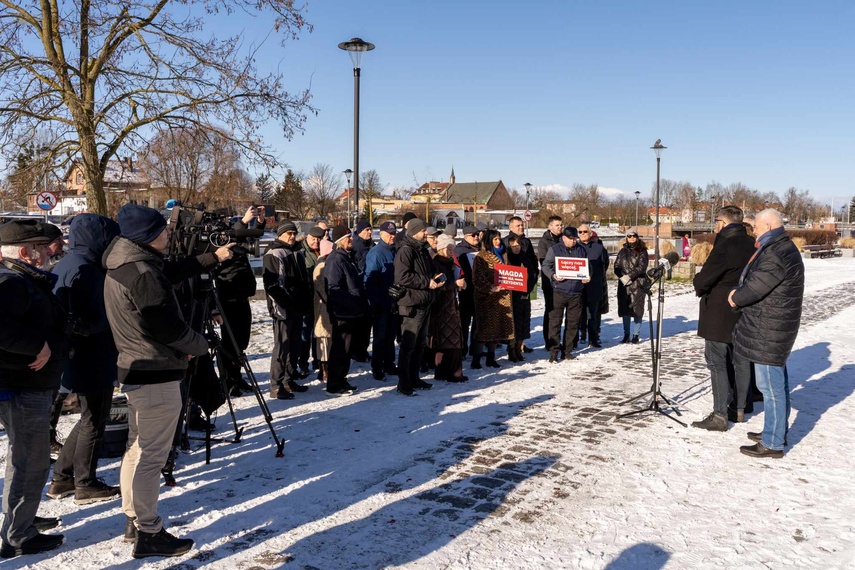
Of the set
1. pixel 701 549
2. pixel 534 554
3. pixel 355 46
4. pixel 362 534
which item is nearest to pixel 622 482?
pixel 701 549

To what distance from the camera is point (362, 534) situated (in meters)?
4.16

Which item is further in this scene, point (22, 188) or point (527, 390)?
point (22, 188)

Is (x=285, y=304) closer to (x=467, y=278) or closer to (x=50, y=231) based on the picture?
(x=467, y=278)

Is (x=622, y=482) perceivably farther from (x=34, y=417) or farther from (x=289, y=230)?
(x=289, y=230)

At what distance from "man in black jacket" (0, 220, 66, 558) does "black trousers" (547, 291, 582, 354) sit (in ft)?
23.2

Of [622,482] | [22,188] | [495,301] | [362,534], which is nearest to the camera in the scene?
[362,534]

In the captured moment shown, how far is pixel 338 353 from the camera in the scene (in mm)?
7656

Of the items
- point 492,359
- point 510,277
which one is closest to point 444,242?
point 510,277

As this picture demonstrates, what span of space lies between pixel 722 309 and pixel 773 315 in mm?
765

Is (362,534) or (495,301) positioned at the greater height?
(495,301)

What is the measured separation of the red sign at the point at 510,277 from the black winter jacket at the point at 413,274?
5.48ft

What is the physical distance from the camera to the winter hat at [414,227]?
25.2 ft

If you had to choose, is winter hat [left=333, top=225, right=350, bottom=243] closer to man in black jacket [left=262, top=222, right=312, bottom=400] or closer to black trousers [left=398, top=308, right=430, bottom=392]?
man in black jacket [left=262, top=222, right=312, bottom=400]

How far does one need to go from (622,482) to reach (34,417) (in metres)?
4.19
